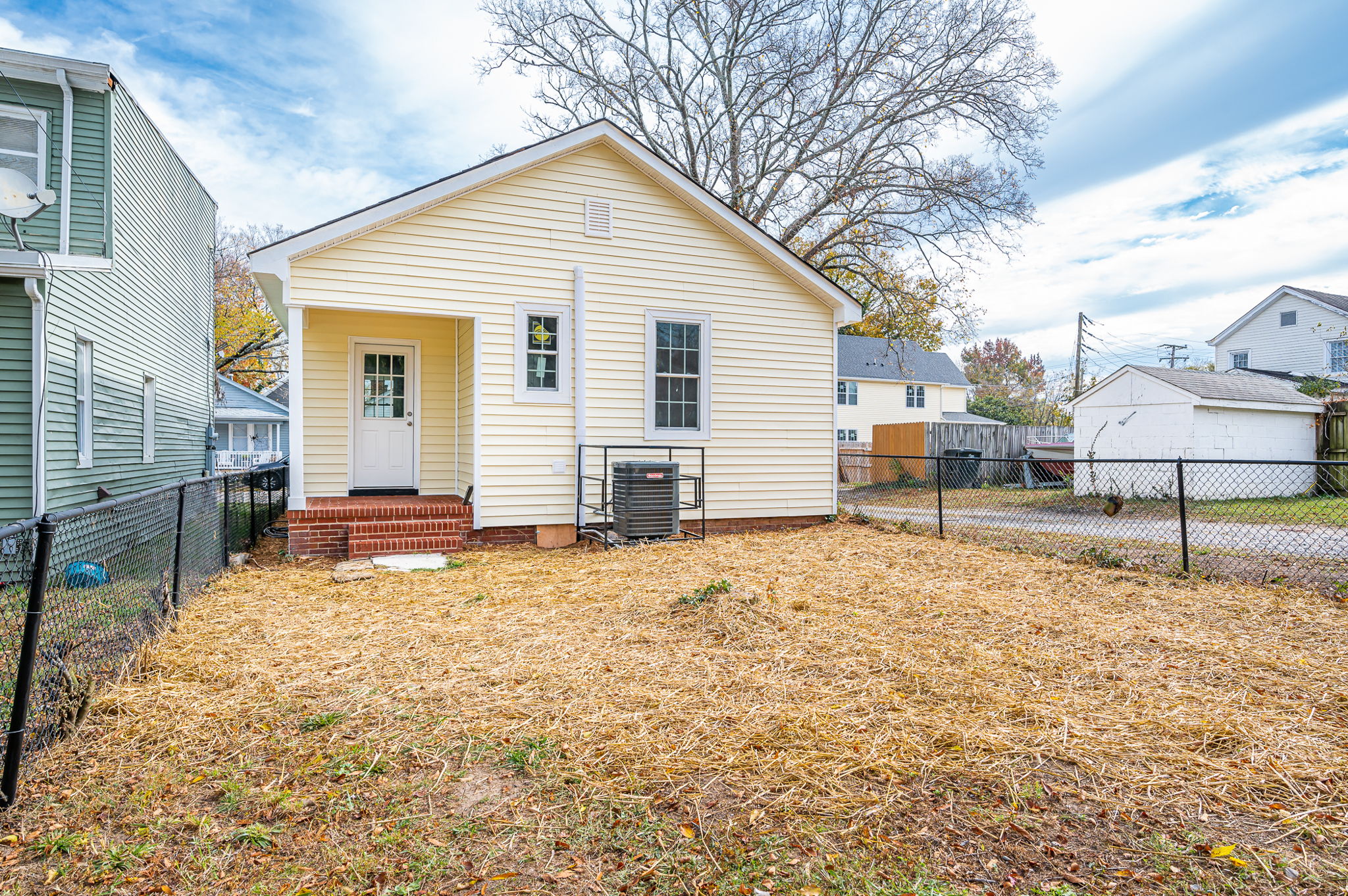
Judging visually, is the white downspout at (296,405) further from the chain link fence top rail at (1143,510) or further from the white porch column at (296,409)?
the chain link fence top rail at (1143,510)

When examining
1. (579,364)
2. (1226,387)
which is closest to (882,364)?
(1226,387)

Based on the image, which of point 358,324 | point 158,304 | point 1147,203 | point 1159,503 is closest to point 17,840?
point 358,324

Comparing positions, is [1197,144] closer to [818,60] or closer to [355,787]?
[818,60]

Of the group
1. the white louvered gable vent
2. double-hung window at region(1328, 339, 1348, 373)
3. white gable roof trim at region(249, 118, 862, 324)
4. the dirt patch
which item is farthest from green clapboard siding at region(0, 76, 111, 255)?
double-hung window at region(1328, 339, 1348, 373)

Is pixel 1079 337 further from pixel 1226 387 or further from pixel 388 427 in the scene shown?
pixel 388 427

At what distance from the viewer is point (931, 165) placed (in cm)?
1628

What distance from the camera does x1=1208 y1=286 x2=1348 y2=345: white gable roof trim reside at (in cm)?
2505

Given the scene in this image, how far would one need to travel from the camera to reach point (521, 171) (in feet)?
27.9

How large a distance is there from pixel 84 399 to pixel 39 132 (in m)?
3.38

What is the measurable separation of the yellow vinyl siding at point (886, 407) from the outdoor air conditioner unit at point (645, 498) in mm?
22522

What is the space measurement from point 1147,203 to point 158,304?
25.7m

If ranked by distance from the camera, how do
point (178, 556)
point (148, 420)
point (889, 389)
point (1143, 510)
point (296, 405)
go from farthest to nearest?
1. point (889, 389)
2. point (1143, 510)
3. point (148, 420)
4. point (296, 405)
5. point (178, 556)

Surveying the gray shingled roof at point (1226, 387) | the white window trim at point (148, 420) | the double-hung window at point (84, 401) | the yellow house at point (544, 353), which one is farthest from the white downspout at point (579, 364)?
the gray shingled roof at point (1226, 387)

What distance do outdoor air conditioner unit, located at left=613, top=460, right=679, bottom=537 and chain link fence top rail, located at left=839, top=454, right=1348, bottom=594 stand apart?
3004 mm
